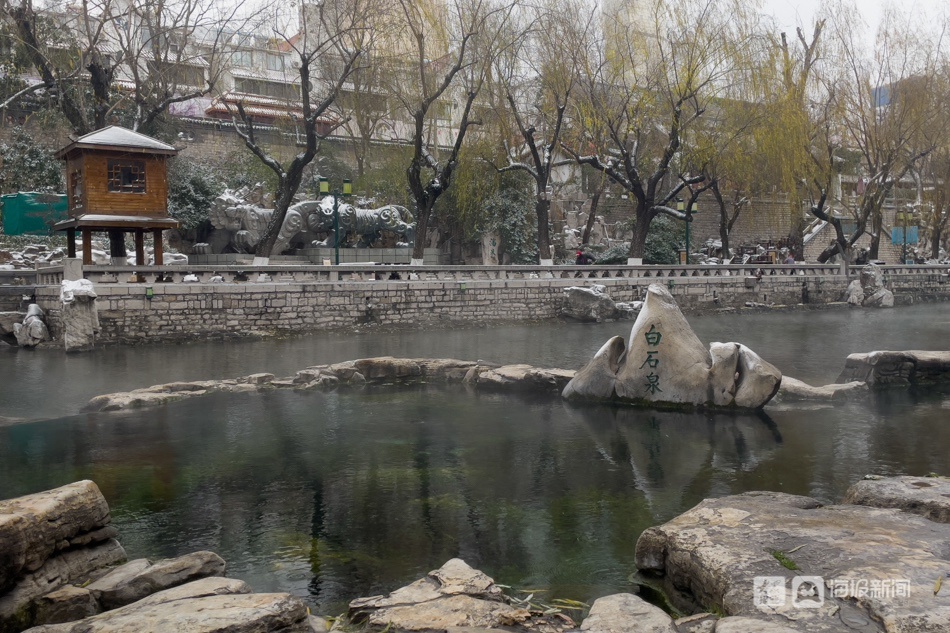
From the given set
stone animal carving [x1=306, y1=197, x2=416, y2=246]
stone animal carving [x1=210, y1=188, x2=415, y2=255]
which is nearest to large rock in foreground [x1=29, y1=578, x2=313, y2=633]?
stone animal carving [x1=210, y1=188, x2=415, y2=255]

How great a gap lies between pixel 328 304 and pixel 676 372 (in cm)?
Answer: 1134

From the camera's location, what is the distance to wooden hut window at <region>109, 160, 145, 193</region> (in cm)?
1742

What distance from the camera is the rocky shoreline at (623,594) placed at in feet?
12.5

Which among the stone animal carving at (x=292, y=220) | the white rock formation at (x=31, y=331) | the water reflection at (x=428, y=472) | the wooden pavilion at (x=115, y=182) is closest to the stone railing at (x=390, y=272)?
the wooden pavilion at (x=115, y=182)

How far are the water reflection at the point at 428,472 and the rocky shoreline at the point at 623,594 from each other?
1.97 feet

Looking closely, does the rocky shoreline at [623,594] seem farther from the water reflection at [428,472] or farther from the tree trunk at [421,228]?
the tree trunk at [421,228]

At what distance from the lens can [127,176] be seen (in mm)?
17625

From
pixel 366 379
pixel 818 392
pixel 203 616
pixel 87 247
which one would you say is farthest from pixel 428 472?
pixel 87 247

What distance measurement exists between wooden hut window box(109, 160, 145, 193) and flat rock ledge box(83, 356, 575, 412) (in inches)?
300

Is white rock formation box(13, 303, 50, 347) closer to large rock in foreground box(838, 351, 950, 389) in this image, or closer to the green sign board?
the green sign board

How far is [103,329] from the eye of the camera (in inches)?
659

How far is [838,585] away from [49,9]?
2476 cm

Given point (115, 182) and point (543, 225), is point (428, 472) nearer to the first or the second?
point (115, 182)

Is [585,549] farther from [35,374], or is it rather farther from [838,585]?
[35,374]
